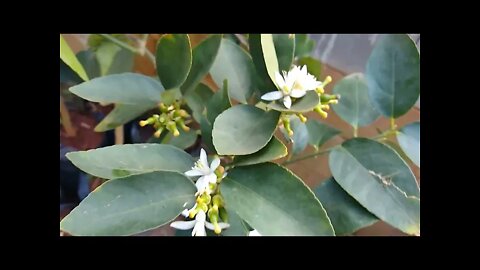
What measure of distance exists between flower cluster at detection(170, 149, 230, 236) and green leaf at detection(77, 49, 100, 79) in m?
0.35

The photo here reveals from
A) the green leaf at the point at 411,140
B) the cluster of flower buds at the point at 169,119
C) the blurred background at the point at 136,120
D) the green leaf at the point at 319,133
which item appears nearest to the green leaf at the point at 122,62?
the blurred background at the point at 136,120

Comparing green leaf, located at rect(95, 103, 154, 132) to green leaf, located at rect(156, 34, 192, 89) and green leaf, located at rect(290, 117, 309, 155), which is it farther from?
green leaf, located at rect(290, 117, 309, 155)

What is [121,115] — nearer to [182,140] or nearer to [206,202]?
[182,140]

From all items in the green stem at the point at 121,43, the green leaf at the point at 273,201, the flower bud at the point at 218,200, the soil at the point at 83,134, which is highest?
the green stem at the point at 121,43

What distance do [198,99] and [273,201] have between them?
0.23 metres

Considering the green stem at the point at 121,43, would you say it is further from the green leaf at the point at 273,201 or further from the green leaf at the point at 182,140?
the green leaf at the point at 273,201

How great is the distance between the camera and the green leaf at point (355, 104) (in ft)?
2.52

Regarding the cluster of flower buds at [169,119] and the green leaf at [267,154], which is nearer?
the green leaf at [267,154]

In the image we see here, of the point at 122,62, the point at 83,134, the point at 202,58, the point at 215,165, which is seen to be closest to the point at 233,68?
the point at 202,58

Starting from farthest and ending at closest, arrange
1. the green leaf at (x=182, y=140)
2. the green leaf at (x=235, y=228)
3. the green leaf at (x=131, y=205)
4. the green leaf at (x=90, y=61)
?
the green leaf at (x=90, y=61)
the green leaf at (x=182, y=140)
the green leaf at (x=235, y=228)
the green leaf at (x=131, y=205)

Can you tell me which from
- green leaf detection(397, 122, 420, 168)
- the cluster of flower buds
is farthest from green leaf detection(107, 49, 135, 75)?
green leaf detection(397, 122, 420, 168)

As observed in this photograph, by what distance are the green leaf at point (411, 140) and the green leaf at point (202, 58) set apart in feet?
0.91

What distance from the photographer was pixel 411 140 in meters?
0.66

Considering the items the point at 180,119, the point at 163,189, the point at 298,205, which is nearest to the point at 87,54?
the point at 180,119
